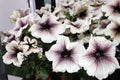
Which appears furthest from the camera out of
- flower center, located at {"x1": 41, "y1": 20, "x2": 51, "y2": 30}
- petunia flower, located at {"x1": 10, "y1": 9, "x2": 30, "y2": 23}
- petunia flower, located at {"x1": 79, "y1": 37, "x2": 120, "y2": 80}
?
petunia flower, located at {"x1": 10, "y1": 9, "x2": 30, "y2": 23}

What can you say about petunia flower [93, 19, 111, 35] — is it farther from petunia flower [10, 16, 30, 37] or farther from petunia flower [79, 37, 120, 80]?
petunia flower [10, 16, 30, 37]

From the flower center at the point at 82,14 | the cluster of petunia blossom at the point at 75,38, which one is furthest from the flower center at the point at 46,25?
the flower center at the point at 82,14

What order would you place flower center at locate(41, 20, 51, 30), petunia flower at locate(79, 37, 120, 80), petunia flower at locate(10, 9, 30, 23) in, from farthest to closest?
petunia flower at locate(10, 9, 30, 23)
flower center at locate(41, 20, 51, 30)
petunia flower at locate(79, 37, 120, 80)

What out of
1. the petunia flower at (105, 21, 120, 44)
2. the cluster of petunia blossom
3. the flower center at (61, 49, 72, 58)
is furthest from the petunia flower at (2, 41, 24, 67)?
the petunia flower at (105, 21, 120, 44)

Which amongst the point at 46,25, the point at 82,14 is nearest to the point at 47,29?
the point at 46,25

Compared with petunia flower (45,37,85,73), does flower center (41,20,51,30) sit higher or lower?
higher

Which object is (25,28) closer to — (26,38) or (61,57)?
(26,38)

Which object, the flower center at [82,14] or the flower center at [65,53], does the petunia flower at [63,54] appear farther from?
the flower center at [82,14]

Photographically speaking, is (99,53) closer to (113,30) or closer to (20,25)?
(113,30)
